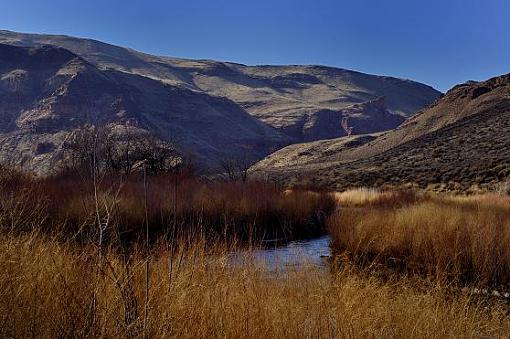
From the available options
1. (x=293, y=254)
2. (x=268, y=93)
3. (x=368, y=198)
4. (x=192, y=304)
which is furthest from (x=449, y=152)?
(x=268, y=93)

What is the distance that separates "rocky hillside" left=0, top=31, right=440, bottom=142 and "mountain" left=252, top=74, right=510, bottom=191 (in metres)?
65.3

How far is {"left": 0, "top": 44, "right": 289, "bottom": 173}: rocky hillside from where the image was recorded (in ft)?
254

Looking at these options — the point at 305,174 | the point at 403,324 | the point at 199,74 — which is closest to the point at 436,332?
the point at 403,324

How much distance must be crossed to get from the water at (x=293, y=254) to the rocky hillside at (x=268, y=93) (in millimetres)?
110447

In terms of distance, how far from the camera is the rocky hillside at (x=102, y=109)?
77500 mm

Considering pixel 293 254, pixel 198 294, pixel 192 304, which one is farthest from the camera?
pixel 293 254

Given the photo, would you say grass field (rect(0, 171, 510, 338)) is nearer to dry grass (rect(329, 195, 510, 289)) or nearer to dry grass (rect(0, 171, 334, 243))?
dry grass (rect(329, 195, 510, 289))

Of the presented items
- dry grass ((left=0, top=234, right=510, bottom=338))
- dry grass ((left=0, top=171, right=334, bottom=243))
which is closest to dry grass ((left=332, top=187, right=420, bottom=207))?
dry grass ((left=0, top=171, right=334, bottom=243))

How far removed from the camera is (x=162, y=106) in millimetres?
107000

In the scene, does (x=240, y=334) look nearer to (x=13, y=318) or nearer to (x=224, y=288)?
(x=224, y=288)

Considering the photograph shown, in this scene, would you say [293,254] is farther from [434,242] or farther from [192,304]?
[192,304]

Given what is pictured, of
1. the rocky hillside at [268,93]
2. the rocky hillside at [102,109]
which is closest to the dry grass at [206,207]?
the rocky hillside at [102,109]

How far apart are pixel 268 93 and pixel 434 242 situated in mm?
162862

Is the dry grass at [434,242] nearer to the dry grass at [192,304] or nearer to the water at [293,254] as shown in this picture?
the water at [293,254]
